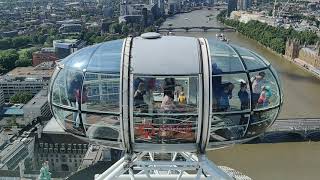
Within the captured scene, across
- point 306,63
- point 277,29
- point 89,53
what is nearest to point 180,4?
point 277,29

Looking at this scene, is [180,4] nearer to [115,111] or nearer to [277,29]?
[277,29]

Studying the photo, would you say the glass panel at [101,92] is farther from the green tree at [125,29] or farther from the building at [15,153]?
the green tree at [125,29]

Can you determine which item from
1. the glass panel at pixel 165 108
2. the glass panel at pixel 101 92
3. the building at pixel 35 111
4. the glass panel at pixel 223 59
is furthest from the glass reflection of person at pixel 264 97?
the building at pixel 35 111

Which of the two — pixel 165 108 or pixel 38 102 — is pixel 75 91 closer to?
pixel 165 108

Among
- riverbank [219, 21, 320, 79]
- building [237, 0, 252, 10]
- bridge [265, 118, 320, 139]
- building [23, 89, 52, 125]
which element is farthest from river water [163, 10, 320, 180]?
building [237, 0, 252, 10]

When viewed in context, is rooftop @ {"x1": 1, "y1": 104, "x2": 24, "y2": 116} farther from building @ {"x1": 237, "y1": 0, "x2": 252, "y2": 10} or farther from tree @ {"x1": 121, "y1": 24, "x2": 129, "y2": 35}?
building @ {"x1": 237, "y1": 0, "x2": 252, "y2": 10}
